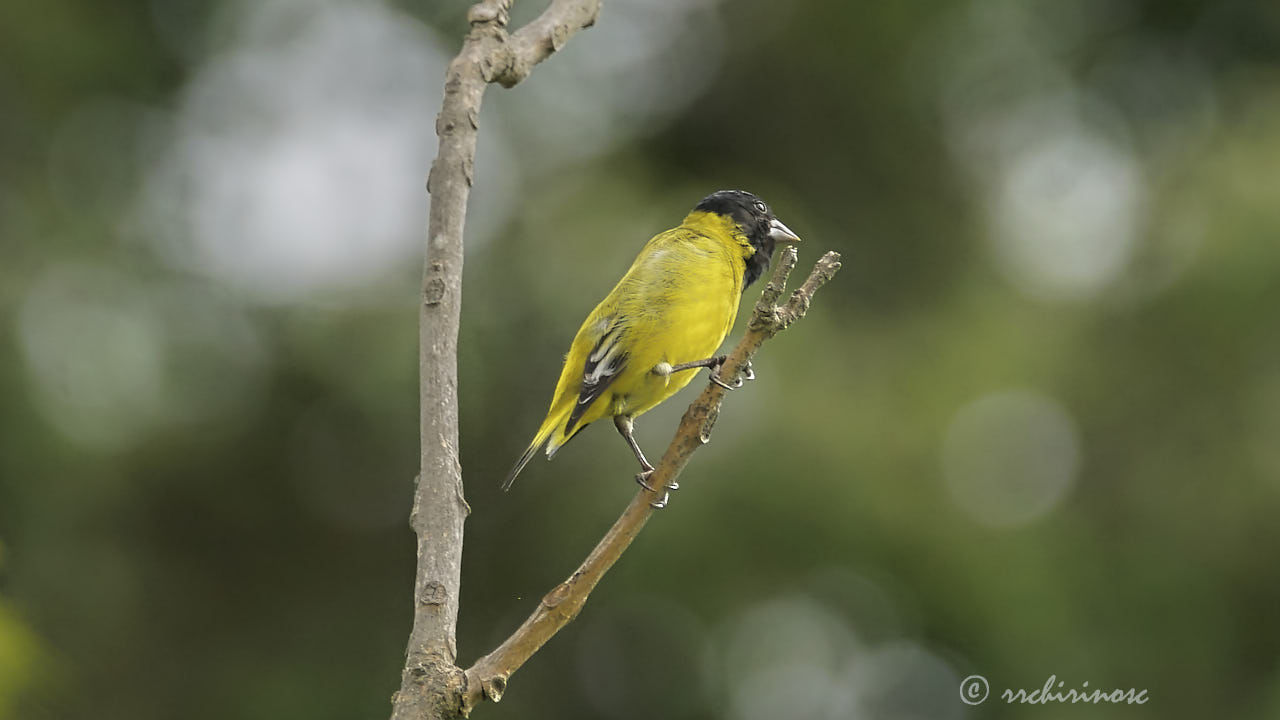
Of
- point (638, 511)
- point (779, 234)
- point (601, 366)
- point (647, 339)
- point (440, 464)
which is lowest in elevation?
point (440, 464)

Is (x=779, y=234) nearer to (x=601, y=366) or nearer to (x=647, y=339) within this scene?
(x=647, y=339)

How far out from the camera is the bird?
13.2ft

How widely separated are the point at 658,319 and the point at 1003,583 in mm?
3835

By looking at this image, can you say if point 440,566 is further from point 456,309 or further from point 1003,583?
point 1003,583

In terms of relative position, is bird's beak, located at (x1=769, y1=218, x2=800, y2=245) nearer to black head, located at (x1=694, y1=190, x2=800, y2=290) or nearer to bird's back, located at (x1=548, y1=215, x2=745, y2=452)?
black head, located at (x1=694, y1=190, x2=800, y2=290)

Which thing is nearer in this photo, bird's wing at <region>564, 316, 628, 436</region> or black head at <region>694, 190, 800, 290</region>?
bird's wing at <region>564, 316, 628, 436</region>

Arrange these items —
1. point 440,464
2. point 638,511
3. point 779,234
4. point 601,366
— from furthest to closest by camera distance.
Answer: point 779,234 → point 601,366 → point 638,511 → point 440,464

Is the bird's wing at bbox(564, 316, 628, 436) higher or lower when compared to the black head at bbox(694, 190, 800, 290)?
lower

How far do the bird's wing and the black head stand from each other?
75 centimetres

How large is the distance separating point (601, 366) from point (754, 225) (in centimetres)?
108

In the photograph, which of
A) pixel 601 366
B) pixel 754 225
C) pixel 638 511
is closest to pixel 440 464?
pixel 638 511

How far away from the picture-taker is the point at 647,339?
4.04 m

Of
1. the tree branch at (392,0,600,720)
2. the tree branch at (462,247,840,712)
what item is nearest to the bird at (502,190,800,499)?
the tree branch at (462,247,840,712)

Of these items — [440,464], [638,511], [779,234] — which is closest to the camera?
[440,464]
